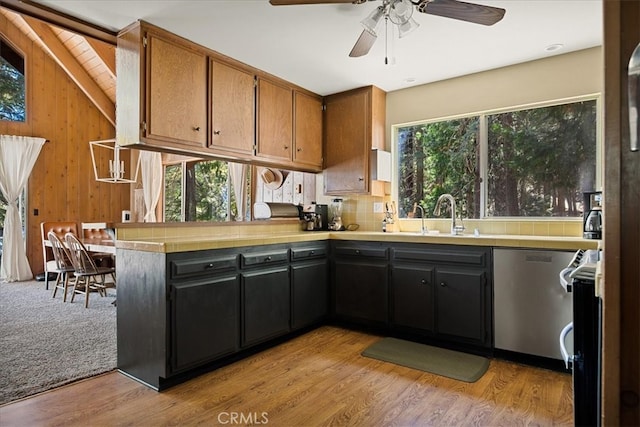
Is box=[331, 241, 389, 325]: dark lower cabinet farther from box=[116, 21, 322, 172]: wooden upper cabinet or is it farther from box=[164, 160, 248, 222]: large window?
box=[164, 160, 248, 222]: large window

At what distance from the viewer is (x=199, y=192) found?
19.8 ft

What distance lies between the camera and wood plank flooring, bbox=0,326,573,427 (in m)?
1.91

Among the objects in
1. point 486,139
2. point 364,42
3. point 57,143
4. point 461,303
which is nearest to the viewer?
point 364,42

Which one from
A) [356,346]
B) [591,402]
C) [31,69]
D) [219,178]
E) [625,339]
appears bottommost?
[356,346]

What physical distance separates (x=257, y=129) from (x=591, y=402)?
2949 millimetres

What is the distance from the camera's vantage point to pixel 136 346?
A: 7.82ft

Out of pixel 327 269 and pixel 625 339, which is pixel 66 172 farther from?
pixel 625 339

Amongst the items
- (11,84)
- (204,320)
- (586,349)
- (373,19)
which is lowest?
(204,320)

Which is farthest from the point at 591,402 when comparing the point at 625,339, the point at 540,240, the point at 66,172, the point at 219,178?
the point at 66,172

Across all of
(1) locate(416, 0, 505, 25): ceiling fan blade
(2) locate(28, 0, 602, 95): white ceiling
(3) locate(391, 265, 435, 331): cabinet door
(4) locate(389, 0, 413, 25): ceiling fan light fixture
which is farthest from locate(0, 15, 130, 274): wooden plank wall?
(1) locate(416, 0, 505, 25): ceiling fan blade

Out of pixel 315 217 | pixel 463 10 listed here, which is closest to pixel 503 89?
pixel 463 10

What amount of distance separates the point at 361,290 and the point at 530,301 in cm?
132

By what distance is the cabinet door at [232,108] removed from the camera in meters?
3.01

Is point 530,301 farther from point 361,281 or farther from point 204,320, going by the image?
point 204,320
